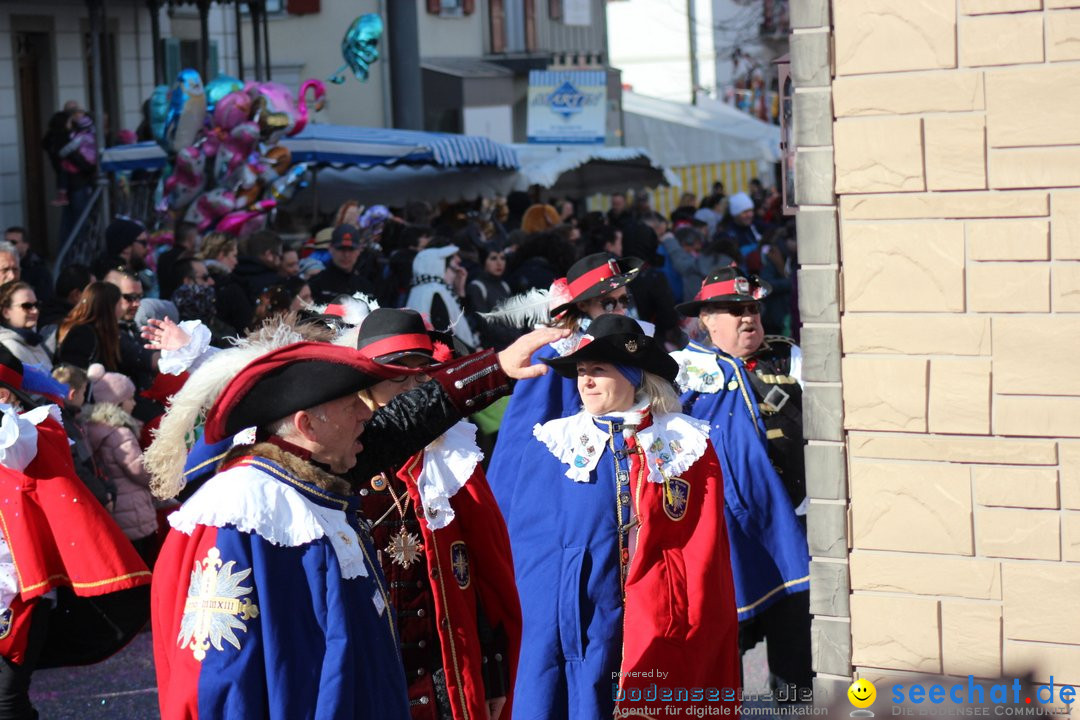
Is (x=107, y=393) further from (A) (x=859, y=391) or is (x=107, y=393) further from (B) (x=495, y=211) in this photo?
(B) (x=495, y=211)

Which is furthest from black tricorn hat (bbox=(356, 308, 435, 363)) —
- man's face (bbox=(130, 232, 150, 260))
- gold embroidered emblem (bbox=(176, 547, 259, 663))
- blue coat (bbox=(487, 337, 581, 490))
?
man's face (bbox=(130, 232, 150, 260))

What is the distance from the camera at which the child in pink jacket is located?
7758mm

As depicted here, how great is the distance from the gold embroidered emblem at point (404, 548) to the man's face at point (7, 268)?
17.2 feet

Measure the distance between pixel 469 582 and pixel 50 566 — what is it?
5.74 feet

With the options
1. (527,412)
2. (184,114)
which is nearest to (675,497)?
(527,412)

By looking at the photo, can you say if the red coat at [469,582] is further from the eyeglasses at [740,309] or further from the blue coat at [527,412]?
the eyeglasses at [740,309]

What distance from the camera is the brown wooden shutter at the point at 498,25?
101 ft

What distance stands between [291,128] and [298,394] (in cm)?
1158

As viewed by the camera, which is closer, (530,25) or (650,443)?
(650,443)

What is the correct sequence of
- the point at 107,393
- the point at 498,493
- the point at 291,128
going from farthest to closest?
1. the point at 291,128
2. the point at 107,393
3. the point at 498,493

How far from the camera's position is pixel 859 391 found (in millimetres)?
3762

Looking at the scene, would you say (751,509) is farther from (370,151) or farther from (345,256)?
(370,151)

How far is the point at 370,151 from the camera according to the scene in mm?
16547

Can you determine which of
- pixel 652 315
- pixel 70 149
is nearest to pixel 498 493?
pixel 652 315
